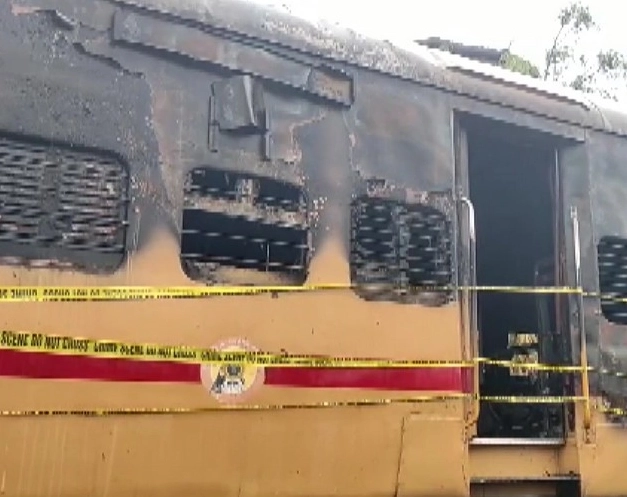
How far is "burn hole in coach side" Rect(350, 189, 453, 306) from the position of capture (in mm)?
4023

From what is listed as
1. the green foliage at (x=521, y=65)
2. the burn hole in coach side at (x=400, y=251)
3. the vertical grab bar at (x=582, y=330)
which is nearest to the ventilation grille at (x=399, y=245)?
the burn hole in coach side at (x=400, y=251)

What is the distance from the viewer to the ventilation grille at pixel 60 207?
3.15m

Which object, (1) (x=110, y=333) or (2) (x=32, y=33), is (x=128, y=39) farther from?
(1) (x=110, y=333)

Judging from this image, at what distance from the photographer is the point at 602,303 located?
4902 millimetres

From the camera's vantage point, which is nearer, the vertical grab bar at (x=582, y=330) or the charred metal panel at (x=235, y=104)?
the charred metal panel at (x=235, y=104)

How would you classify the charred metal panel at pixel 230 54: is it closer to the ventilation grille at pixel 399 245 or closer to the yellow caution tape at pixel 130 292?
the ventilation grille at pixel 399 245

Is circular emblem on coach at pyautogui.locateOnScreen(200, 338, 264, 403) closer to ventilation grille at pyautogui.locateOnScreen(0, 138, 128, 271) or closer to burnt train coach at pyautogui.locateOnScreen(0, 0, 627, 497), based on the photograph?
burnt train coach at pyautogui.locateOnScreen(0, 0, 627, 497)

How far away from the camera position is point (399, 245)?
4.19m

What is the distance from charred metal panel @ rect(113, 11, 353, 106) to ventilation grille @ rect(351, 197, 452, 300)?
1.77 ft

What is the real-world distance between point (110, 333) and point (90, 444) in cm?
40

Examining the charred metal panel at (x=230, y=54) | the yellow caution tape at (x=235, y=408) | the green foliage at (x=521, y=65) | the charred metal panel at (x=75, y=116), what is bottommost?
the yellow caution tape at (x=235, y=408)

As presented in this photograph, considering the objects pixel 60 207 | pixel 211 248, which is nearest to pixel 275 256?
pixel 211 248

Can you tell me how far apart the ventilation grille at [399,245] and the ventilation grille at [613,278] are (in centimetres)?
115

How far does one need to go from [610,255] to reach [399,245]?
60.1 inches
